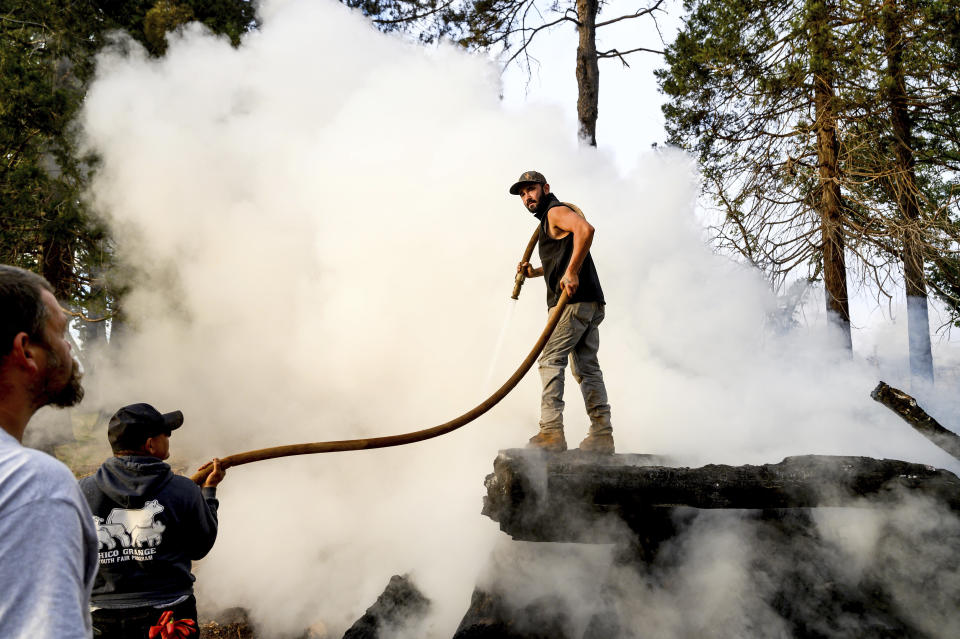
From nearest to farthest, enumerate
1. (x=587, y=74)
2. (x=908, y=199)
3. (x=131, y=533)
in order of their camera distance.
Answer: (x=131, y=533), (x=908, y=199), (x=587, y=74)

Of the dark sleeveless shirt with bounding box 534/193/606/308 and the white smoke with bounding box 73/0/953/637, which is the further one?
the white smoke with bounding box 73/0/953/637

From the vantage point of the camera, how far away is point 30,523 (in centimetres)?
85

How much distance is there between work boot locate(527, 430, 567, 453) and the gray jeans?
39 millimetres

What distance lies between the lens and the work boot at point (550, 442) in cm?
411

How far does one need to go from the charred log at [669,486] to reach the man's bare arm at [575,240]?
3.61 feet

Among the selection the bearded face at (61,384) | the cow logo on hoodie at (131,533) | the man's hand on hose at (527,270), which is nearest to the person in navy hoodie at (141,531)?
the cow logo on hoodie at (131,533)

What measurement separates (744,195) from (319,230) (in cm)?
647

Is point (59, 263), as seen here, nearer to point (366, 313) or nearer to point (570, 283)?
point (366, 313)

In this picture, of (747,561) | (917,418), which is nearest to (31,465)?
(747,561)

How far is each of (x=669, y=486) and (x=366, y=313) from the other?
4390 millimetres

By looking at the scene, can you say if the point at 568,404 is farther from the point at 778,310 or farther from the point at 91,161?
the point at 91,161

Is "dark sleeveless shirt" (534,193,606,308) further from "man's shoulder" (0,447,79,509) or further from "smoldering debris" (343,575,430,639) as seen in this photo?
"man's shoulder" (0,447,79,509)

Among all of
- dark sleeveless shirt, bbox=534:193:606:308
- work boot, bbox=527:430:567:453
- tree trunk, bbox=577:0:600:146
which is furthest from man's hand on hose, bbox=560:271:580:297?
tree trunk, bbox=577:0:600:146

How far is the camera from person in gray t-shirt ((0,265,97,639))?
83 cm
